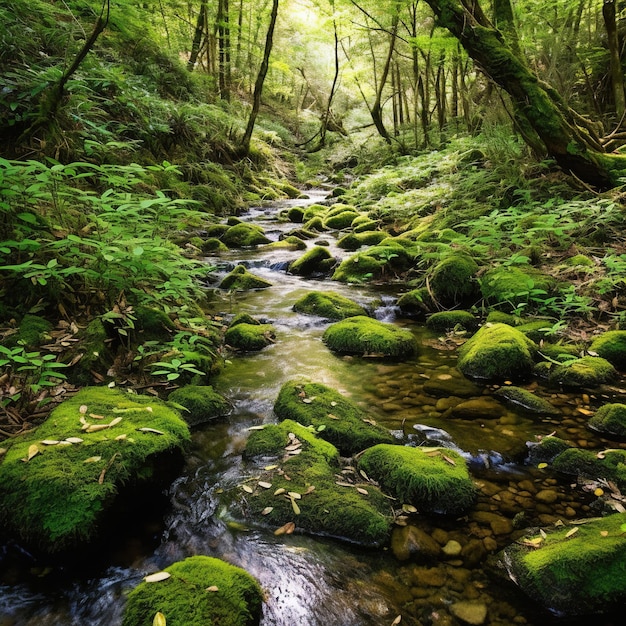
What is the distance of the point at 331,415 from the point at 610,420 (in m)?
2.33

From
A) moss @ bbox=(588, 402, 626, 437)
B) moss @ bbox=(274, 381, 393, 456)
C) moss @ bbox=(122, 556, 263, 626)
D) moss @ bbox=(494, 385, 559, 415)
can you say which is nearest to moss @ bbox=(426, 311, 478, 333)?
moss @ bbox=(494, 385, 559, 415)

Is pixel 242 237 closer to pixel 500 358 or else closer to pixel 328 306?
pixel 328 306

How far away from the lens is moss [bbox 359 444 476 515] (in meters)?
2.77

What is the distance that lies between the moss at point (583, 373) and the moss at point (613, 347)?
168 mm

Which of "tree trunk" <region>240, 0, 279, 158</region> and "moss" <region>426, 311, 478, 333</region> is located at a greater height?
"tree trunk" <region>240, 0, 279, 158</region>

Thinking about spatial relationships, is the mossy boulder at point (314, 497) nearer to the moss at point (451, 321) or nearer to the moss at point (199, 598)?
the moss at point (199, 598)

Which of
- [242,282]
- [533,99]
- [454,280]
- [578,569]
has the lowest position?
[578,569]

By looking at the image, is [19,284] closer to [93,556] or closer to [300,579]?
[93,556]

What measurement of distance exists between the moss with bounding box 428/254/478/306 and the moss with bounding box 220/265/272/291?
3.14 meters

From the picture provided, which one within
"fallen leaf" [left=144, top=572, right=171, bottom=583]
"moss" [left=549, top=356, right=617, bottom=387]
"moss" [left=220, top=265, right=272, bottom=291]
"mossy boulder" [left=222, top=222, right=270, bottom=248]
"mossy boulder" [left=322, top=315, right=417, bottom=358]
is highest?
"mossy boulder" [left=222, top=222, right=270, bottom=248]

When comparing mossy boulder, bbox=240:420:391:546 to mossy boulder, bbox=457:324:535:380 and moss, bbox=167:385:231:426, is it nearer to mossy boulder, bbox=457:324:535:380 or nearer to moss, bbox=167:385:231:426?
moss, bbox=167:385:231:426

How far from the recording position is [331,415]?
11.7ft

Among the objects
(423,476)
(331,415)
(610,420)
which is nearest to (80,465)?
(331,415)

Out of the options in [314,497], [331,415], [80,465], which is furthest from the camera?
[331,415]
